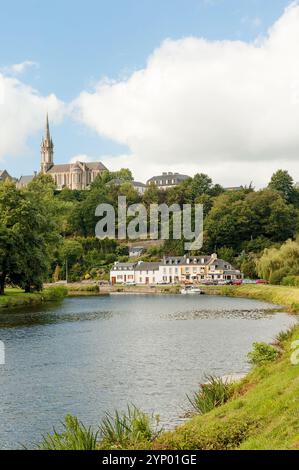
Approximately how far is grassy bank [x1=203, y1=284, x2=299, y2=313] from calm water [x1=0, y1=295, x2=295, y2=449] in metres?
9.72

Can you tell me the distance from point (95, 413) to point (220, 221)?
4278 inches

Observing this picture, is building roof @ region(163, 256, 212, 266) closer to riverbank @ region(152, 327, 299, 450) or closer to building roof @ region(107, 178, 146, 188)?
building roof @ region(107, 178, 146, 188)

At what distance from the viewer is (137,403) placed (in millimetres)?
22859

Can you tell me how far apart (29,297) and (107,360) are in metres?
39.7

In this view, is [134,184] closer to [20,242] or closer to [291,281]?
[291,281]

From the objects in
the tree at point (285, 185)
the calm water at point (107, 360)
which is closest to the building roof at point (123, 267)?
the tree at point (285, 185)

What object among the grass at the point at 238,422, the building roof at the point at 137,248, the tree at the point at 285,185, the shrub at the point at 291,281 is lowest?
the grass at the point at 238,422

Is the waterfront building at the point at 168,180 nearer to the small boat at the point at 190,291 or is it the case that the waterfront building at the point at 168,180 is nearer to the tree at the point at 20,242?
the small boat at the point at 190,291

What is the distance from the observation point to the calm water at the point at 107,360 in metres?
22.1

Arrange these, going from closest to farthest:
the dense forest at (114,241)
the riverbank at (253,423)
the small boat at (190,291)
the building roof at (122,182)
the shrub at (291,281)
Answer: the riverbank at (253,423), the dense forest at (114,241), the shrub at (291,281), the small boat at (190,291), the building roof at (122,182)

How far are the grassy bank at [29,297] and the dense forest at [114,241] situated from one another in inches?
61.2

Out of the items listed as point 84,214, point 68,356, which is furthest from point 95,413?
point 84,214

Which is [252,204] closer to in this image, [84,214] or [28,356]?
[84,214]

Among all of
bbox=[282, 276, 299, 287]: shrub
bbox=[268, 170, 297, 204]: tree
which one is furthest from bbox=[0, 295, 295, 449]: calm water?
bbox=[268, 170, 297, 204]: tree
